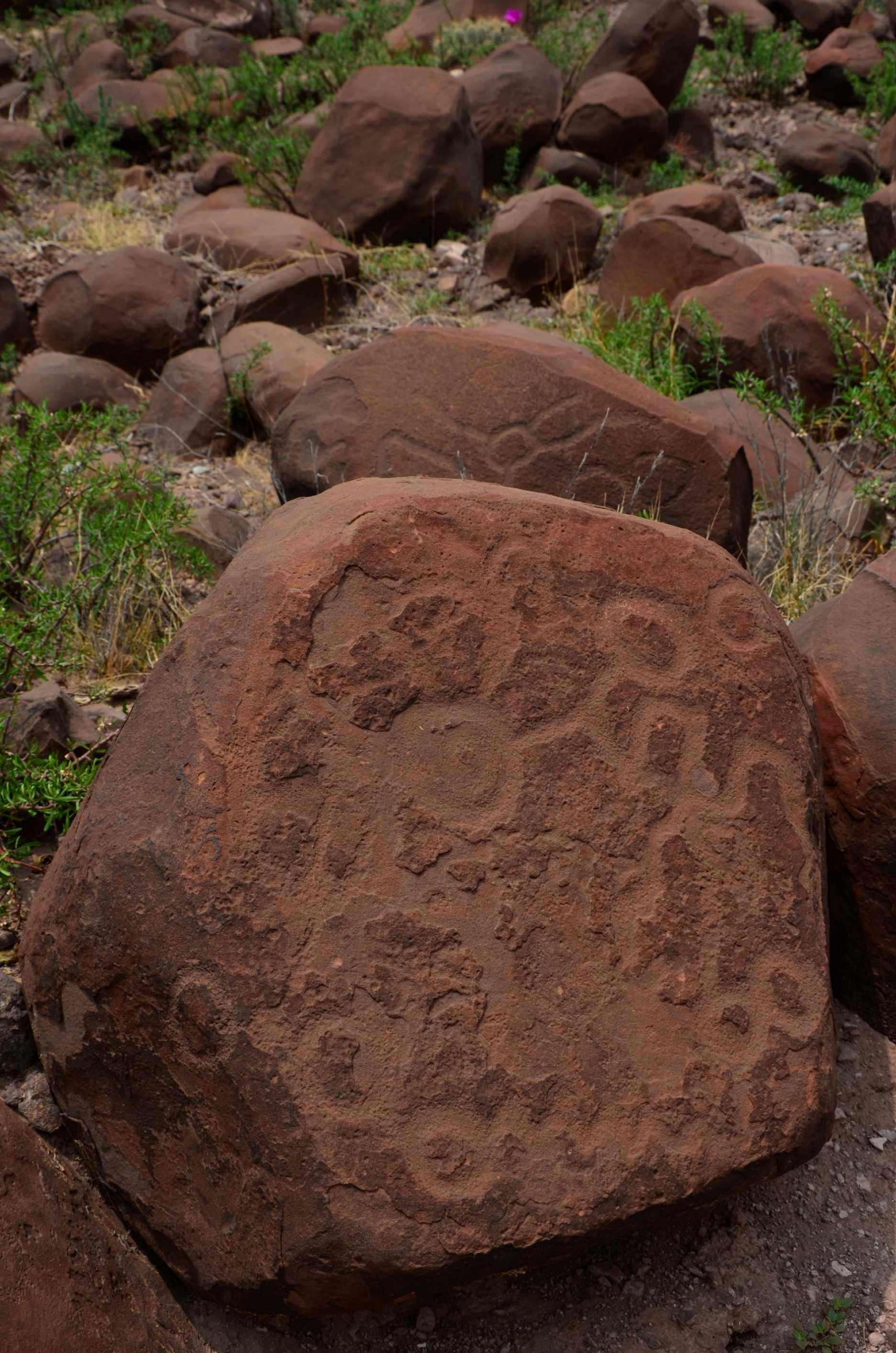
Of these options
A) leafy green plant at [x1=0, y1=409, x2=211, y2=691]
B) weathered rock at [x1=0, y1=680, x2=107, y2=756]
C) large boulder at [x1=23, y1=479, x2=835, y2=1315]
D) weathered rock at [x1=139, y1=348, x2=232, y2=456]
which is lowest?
weathered rock at [x1=139, y1=348, x2=232, y2=456]

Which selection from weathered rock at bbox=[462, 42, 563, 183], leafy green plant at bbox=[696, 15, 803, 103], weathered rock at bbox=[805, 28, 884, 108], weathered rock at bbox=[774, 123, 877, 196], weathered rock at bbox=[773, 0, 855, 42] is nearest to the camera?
weathered rock at bbox=[774, 123, 877, 196]

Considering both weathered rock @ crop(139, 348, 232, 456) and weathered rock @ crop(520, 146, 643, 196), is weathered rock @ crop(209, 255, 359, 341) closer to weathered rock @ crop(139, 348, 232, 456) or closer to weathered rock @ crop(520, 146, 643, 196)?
weathered rock @ crop(139, 348, 232, 456)

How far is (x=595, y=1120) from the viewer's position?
1.65 m

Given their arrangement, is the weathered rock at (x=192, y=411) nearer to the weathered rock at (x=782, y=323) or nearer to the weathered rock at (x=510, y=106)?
the weathered rock at (x=782, y=323)

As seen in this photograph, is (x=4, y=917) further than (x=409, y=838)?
Yes

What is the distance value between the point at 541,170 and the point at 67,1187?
6311 millimetres

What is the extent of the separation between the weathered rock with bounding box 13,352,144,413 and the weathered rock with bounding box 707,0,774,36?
20.0ft

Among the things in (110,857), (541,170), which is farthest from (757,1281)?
(541,170)

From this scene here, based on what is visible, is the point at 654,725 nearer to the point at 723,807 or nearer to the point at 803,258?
the point at 723,807

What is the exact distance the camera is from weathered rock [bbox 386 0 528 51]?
28.7ft

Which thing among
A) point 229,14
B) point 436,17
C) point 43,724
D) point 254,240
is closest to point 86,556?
point 43,724

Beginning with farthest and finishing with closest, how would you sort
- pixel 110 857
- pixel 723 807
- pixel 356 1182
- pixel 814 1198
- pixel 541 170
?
pixel 541 170
pixel 814 1198
pixel 723 807
pixel 110 857
pixel 356 1182

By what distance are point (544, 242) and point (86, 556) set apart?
3134 mm

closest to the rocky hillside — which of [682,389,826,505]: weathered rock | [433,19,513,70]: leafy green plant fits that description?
[682,389,826,505]: weathered rock
